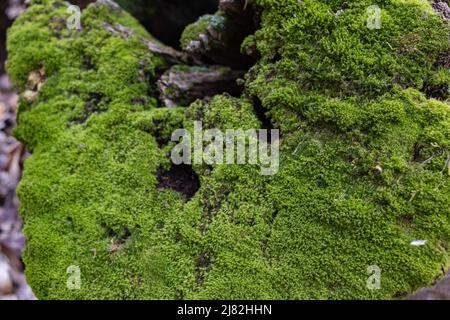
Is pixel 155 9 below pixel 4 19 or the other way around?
the other way around

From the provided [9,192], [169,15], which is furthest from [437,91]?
[9,192]

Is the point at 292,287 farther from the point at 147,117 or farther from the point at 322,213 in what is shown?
the point at 147,117

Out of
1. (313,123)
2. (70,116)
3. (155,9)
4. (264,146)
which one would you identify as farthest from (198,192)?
(155,9)

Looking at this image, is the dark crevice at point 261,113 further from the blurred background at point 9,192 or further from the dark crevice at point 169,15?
the blurred background at point 9,192

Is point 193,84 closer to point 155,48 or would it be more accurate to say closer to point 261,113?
point 155,48

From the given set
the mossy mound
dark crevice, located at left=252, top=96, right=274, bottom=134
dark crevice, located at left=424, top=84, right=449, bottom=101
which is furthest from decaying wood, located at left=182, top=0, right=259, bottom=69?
dark crevice, located at left=424, top=84, right=449, bottom=101

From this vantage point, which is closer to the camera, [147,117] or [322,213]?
[322,213]

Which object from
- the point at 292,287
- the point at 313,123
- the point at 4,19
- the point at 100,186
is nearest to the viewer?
the point at 292,287

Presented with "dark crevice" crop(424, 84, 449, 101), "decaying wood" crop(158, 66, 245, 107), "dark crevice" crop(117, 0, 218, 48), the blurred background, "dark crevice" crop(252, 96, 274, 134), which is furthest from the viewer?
"dark crevice" crop(117, 0, 218, 48)

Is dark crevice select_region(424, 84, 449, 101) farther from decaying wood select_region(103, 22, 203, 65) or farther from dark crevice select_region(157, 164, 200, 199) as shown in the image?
decaying wood select_region(103, 22, 203, 65)
